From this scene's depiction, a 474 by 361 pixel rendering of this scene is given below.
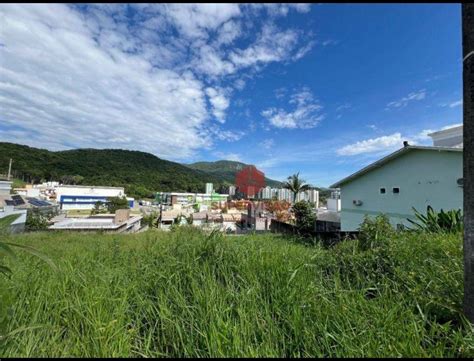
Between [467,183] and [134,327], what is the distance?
2.71m

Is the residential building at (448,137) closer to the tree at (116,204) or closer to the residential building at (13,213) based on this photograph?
the residential building at (13,213)

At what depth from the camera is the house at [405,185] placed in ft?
24.8

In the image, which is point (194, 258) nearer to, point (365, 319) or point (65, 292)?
point (65, 292)

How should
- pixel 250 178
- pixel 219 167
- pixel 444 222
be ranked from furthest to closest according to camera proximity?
pixel 219 167 → pixel 250 178 → pixel 444 222

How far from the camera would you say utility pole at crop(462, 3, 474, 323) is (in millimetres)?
1562

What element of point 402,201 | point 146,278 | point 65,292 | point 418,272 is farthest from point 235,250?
point 402,201

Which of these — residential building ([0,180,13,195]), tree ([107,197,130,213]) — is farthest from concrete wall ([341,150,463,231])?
tree ([107,197,130,213])

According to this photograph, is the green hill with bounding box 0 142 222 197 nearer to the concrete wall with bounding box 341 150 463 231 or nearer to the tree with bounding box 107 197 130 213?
the tree with bounding box 107 197 130 213

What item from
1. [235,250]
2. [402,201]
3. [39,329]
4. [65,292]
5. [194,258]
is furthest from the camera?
[402,201]

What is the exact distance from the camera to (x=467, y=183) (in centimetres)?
163

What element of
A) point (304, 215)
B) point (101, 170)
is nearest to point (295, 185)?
point (304, 215)

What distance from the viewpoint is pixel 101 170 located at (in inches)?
2813

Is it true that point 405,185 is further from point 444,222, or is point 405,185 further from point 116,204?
point 116,204

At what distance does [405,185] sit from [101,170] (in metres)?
81.0
